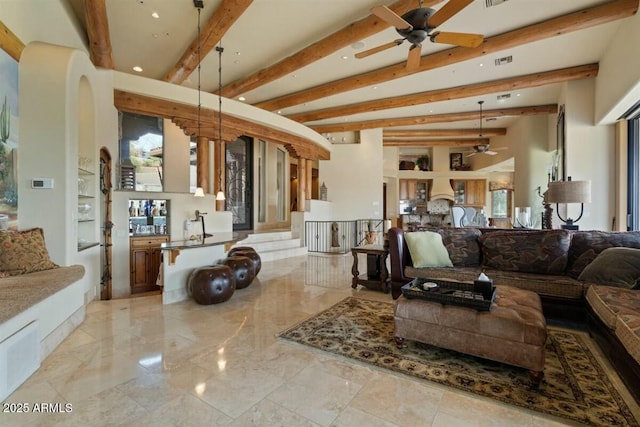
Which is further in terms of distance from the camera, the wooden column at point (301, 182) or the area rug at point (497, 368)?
the wooden column at point (301, 182)

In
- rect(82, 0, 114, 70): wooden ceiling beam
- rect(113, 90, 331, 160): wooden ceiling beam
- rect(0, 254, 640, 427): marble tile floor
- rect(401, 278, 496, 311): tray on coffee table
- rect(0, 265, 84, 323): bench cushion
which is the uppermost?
rect(82, 0, 114, 70): wooden ceiling beam

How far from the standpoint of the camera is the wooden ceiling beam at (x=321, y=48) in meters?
4.09

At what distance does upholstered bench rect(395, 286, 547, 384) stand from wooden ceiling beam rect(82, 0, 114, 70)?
196 inches

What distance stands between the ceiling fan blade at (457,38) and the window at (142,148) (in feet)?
19.0

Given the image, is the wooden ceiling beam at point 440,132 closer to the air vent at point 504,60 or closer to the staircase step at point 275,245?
the air vent at point 504,60

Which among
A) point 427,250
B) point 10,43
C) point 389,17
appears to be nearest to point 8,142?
point 10,43

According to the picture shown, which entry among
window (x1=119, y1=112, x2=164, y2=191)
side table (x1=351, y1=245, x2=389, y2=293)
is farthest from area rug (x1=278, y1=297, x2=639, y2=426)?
window (x1=119, y1=112, x2=164, y2=191)

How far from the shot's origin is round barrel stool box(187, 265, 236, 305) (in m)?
3.79

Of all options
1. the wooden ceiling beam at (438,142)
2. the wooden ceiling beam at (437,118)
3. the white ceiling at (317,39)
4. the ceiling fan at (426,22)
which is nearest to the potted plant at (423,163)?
the wooden ceiling beam at (438,142)

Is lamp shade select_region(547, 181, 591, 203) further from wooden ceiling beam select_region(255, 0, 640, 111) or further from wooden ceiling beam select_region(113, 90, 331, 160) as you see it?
wooden ceiling beam select_region(113, 90, 331, 160)

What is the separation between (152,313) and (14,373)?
1.54 metres

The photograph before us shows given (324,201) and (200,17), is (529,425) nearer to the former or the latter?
(200,17)

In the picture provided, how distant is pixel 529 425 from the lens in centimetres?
172

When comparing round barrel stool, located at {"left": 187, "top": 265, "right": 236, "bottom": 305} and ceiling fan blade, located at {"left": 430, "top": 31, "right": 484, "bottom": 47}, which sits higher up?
ceiling fan blade, located at {"left": 430, "top": 31, "right": 484, "bottom": 47}
